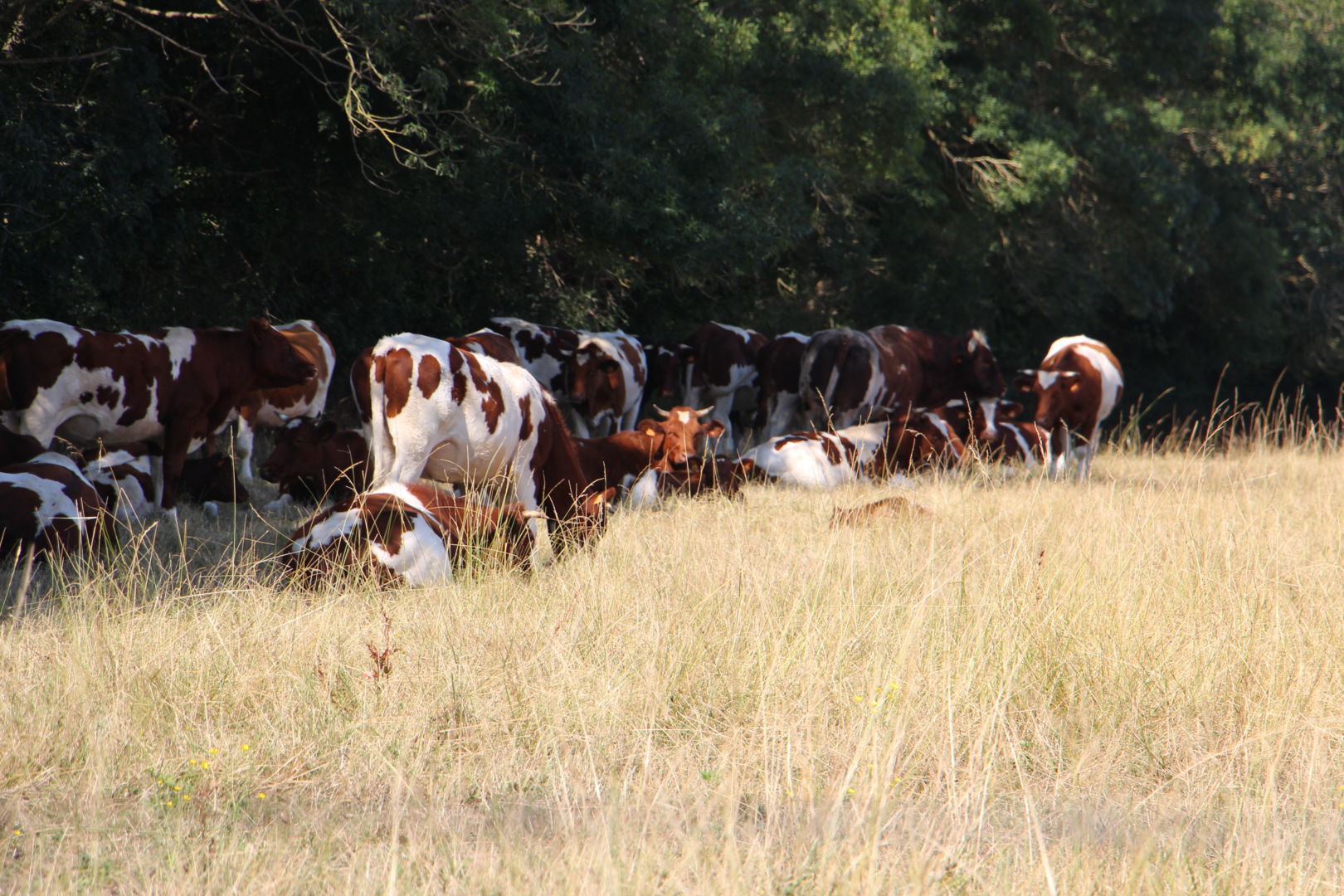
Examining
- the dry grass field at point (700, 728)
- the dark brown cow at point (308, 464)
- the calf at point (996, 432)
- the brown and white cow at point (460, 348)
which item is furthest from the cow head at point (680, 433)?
the dry grass field at point (700, 728)

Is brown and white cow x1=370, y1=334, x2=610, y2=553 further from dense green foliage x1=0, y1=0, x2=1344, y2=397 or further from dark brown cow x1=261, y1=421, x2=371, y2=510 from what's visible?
dense green foliage x1=0, y1=0, x2=1344, y2=397

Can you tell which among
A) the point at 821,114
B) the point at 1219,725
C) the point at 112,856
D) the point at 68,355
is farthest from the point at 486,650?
the point at 821,114

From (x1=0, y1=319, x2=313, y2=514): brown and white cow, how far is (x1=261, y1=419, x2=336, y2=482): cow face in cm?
42

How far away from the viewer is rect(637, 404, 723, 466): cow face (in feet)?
32.9

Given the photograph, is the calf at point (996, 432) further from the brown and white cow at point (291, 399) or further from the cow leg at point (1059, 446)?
the brown and white cow at point (291, 399)

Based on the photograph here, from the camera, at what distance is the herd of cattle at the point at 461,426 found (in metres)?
6.66

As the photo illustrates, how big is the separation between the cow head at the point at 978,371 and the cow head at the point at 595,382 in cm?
454

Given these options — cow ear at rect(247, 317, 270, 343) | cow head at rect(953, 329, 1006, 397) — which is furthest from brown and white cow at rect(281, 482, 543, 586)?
cow head at rect(953, 329, 1006, 397)

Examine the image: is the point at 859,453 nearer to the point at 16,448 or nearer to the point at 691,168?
the point at 691,168

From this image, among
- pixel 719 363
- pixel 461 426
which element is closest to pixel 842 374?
pixel 719 363

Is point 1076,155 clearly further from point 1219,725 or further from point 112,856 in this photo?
point 112,856

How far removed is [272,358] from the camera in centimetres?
947

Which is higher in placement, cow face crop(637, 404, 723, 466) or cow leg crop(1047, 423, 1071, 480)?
cow face crop(637, 404, 723, 466)

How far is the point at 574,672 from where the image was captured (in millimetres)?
4512
